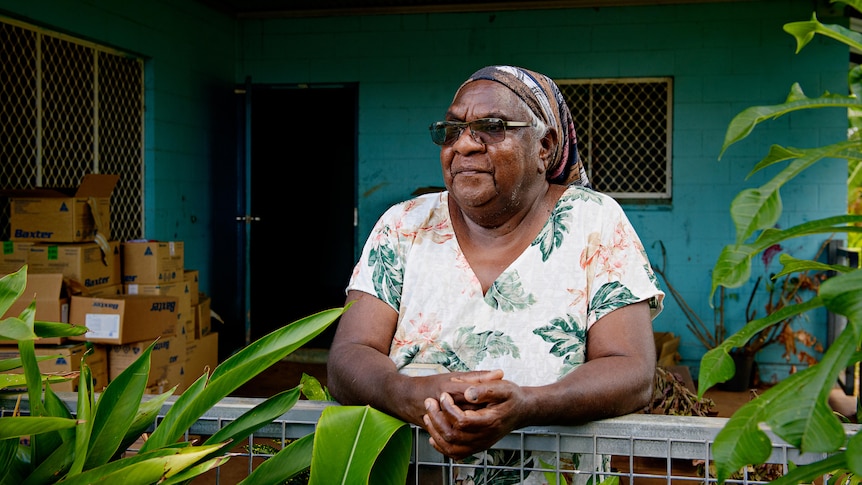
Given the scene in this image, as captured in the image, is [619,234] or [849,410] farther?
[849,410]

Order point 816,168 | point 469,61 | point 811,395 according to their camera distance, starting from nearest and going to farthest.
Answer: point 811,395, point 816,168, point 469,61

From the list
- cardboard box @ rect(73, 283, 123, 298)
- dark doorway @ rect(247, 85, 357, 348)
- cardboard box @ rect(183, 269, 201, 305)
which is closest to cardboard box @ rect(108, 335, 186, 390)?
cardboard box @ rect(73, 283, 123, 298)

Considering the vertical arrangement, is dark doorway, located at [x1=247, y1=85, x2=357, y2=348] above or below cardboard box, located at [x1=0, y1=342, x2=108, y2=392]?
above

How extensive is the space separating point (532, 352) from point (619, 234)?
30 cm

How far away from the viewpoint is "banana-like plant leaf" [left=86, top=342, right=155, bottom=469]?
3.52ft

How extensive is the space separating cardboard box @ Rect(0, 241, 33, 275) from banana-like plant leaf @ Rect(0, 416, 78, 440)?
3643 mm

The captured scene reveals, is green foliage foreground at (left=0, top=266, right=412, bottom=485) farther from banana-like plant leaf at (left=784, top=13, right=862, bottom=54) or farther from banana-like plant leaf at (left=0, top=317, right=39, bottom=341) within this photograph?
banana-like plant leaf at (left=784, top=13, right=862, bottom=54)

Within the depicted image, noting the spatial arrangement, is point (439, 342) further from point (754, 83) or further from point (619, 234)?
point (754, 83)

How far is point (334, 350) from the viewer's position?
1.62 meters

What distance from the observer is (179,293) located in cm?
519

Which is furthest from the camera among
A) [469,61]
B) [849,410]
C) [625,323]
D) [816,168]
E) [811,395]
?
[469,61]

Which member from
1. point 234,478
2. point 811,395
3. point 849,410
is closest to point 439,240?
point 811,395

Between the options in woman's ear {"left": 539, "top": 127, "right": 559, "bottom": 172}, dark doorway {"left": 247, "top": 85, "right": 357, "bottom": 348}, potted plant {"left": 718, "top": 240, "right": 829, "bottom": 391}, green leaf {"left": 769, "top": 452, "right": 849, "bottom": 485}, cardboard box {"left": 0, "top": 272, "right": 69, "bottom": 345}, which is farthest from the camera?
dark doorway {"left": 247, "top": 85, "right": 357, "bottom": 348}

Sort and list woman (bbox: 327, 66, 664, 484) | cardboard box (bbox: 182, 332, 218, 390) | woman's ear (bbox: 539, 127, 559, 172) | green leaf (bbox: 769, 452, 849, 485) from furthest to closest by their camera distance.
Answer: cardboard box (bbox: 182, 332, 218, 390) < woman's ear (bbox: 539, 127, 559, 172) < woman (bbox: 327, 66, 664, 484) < green leaf (bbox: 769, 452, 849, 485)
